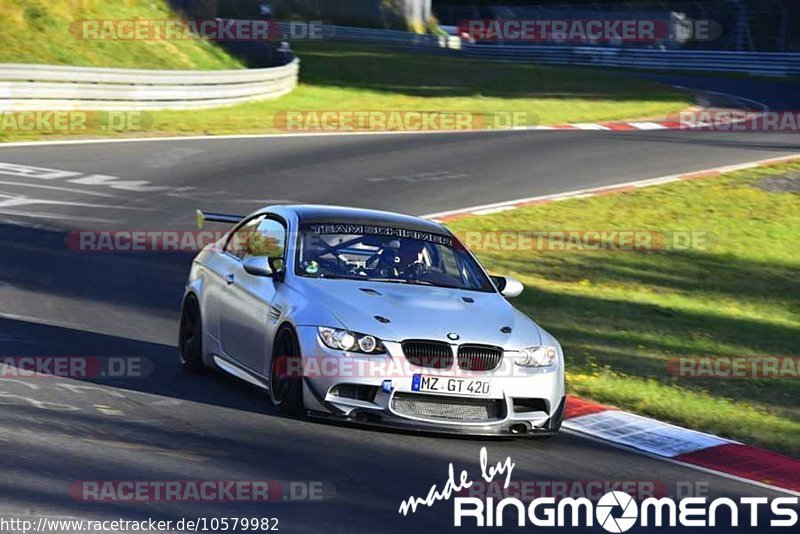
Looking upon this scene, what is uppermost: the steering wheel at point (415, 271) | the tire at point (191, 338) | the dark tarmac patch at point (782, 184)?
the steering wheel at point (415, 271)

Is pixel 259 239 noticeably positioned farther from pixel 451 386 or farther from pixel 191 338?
pixel 451 386

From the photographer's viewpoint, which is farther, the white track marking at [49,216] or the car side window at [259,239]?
the white track marking at [49,216]

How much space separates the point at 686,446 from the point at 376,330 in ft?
8.26

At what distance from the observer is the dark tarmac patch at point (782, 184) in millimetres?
25484

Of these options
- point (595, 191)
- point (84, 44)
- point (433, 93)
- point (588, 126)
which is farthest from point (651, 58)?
point (595, 191)

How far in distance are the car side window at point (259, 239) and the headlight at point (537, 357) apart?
6.76 ft

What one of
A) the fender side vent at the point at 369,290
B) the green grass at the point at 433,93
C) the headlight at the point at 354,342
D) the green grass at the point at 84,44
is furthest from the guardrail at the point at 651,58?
the headlight at the point at 354,342

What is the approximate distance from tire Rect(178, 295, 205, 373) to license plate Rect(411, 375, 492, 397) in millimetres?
2498

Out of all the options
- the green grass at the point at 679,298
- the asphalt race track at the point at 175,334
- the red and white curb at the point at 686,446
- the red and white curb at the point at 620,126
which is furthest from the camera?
the red and white curb at the point at 620,126

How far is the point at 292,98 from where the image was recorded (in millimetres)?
36812

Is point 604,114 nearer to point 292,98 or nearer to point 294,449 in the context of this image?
point 292,98

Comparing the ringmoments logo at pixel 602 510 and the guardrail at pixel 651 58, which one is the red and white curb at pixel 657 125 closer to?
the guardrail at pixel 651 58

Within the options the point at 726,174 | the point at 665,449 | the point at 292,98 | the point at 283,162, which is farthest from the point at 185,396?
the point at 292,98

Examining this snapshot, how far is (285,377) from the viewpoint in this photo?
988 cm
